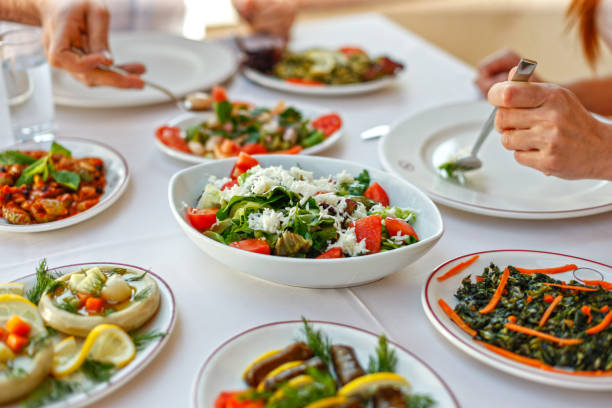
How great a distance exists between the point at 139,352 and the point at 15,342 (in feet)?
0.70

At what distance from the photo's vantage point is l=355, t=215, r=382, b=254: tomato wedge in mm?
1279

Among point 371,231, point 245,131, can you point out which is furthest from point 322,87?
point 371,231

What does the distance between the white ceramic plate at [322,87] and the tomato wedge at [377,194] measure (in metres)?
0.95

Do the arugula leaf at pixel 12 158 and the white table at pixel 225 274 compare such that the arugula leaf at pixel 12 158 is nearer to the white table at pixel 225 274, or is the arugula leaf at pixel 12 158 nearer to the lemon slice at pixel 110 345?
the white table at pixel 225 274

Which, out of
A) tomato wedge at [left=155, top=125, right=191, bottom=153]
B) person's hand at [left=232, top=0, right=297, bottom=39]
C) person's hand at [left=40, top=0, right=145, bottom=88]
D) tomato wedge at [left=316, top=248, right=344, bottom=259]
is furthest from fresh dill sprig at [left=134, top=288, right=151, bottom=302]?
person's hand at [left=232, top=0, right=297, bottom=39]

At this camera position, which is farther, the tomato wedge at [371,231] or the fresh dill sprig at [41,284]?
the tomato wedge at [371,231]

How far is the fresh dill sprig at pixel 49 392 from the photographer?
0.94 m

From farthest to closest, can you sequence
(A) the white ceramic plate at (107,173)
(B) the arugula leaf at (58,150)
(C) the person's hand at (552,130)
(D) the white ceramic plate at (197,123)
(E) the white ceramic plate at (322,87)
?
(E) the white ceramic plate at (322,87) < (D) the white ceramic plate at (197,123) < (B) the arugula leaf at (58,150) < (A) the white ceramic plate at (107,173) < (C) the person's hand at (552,130)

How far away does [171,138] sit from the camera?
192 centimetres

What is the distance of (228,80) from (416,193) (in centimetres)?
137

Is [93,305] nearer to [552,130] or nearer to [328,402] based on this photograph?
[328,402]

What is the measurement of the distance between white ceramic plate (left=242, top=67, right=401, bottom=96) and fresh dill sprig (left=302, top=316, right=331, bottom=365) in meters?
1.47

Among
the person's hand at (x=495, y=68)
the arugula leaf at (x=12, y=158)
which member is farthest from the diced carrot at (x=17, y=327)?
the person's hand at (x=495, y=68)

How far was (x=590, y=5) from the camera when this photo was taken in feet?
7.81
